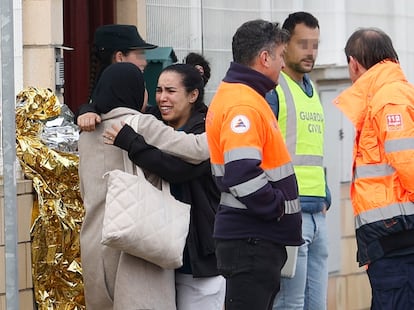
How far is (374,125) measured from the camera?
20.2ft

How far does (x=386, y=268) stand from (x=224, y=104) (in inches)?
46.4

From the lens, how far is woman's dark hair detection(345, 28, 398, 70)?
6.33m

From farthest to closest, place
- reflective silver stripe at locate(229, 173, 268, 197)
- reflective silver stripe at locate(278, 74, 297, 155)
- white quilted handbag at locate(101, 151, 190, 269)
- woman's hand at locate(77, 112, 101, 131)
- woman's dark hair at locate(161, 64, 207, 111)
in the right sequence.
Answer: reflective silver stripe at locate(278, 74, 297, 155) < woman's dark hair at locate(161, 64, 207, 111) < woman's hand at locate(77, 112, 101, 131) < white quilted handbag at locate(101, 151, 190, 269) < reflective silver stripe at locate(229, 173, 268, 197)

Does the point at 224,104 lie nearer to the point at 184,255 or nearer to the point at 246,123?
the point at 246,123

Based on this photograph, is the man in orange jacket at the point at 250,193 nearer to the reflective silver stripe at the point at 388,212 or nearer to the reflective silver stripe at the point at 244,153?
the reflective silver stripe at the point at 244,153

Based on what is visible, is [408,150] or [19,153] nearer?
[408,150]

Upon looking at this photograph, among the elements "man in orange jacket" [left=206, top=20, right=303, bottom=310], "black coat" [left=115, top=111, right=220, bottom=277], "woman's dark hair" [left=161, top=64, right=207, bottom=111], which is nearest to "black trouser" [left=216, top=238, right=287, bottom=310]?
"man in orange jacket" [left=206, top=20, right=303, bottom=310]

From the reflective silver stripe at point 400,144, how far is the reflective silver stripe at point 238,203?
1.82ft

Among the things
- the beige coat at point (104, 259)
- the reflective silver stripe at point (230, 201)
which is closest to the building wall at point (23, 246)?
the beige coat at point (104, 259)

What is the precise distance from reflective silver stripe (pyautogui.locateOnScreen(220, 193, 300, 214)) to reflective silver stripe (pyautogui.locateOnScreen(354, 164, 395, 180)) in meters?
0.52

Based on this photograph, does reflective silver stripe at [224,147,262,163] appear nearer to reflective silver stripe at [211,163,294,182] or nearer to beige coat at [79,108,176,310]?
reflective silver stripe at [211,163,294,182]

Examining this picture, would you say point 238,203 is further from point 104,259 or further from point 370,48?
point 370,48

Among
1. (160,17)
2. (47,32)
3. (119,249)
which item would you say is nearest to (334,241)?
(160,17)

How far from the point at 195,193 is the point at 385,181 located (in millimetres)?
955
